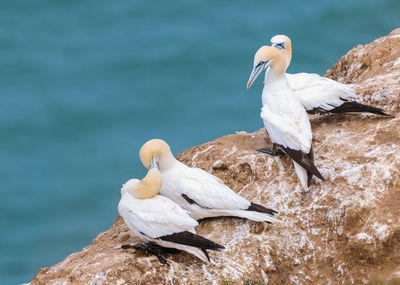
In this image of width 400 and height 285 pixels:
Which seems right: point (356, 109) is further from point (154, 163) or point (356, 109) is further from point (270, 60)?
point (154, 163)

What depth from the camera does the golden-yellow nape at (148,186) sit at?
6.64 metres

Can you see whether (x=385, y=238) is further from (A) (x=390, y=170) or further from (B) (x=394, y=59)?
(B) (x=394, y=59)

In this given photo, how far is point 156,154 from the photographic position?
7.12m

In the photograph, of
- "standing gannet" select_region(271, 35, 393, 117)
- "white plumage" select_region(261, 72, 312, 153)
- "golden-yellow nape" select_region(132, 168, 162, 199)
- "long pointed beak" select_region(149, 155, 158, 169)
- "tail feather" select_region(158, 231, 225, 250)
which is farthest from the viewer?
"standing gannet" select_region(271, 35, 393, 117)

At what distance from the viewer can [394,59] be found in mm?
9031

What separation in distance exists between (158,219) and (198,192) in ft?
2.08

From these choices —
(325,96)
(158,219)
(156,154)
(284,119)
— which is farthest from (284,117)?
(158,219)

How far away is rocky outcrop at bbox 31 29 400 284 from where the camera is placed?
6457 mm

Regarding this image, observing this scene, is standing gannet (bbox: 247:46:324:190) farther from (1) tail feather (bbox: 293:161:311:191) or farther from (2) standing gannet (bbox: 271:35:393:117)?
(2) standing gannet (bbox: 271:35:393:117)

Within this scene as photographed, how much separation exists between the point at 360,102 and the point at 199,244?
3.11 metres

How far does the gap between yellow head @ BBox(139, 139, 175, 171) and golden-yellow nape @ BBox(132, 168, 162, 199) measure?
0.39m

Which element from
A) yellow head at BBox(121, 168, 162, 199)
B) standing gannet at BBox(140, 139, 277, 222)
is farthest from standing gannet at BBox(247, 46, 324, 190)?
yellow head at BBox(121, 168, 162, 199)

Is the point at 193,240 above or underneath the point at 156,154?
underneath

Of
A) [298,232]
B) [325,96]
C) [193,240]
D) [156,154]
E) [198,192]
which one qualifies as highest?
[325,96]
